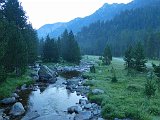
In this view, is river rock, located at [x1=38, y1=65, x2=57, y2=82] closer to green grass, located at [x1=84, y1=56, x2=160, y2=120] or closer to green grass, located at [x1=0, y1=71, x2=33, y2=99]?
green grass, located at [x1=0, y1=71, x2=33, y2=99]

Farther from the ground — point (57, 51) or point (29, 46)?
point (29, 46)

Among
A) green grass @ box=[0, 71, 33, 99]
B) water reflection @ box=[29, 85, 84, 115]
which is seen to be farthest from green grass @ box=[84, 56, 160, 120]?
green grass @ box=[0, 71, 33, 99]

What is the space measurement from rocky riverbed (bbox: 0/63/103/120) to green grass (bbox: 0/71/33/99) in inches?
33.7

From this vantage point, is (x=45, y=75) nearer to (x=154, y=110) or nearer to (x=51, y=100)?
(x=51, y=100)

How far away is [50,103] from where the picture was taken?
130ft

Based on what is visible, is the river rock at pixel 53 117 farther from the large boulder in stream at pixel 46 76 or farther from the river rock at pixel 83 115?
the large boulder in stream at pixel 46 76

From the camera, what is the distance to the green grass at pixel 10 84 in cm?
4163

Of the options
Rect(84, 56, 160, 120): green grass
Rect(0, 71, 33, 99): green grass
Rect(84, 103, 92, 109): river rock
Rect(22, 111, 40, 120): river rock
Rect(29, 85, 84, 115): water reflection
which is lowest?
Rect(29, 85, 84, 115): water reflection

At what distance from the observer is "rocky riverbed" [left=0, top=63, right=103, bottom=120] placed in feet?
107

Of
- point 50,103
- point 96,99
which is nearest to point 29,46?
point 50,103

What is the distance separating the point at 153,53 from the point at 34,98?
99208 millimetres

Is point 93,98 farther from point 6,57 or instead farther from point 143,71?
point 143,71

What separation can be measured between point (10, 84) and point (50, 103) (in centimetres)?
1107

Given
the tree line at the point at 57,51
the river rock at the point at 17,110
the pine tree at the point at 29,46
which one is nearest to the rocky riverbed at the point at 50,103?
the river rock at the point at 17,110
